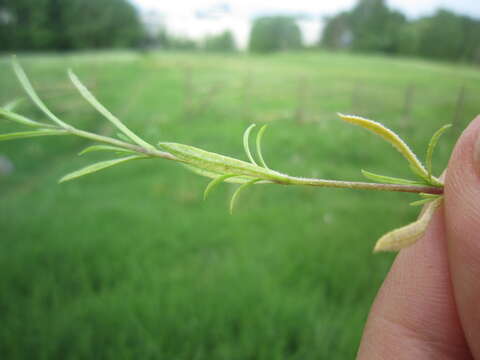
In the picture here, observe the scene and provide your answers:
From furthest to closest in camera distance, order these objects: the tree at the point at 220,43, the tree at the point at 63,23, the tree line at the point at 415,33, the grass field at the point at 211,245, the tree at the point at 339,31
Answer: the tree at the point at 220,43 < the tree at the point at 63,23 < the tree at the point at 339,31 < the tree line at the point at 415,33 < the grass field at the point at 211,245

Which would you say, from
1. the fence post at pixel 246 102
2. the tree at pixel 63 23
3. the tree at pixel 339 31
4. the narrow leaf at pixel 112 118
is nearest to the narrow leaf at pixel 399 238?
the narrow leaf at pixel 112 118

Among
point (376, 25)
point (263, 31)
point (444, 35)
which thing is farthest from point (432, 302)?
point (263, 31)

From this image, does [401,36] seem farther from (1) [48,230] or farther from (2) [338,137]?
(1) [48,230]

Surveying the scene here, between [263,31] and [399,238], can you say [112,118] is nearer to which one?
[399,238]

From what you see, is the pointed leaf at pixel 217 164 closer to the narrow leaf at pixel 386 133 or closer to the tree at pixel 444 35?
the narrow leaf at pixel 386 133

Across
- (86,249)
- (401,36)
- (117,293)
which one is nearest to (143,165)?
(86,249)

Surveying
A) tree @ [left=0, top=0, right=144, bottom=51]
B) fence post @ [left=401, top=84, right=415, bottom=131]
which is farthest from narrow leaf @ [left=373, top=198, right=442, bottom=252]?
tree @ [left=0, top=0, right=144, bottom=51]
